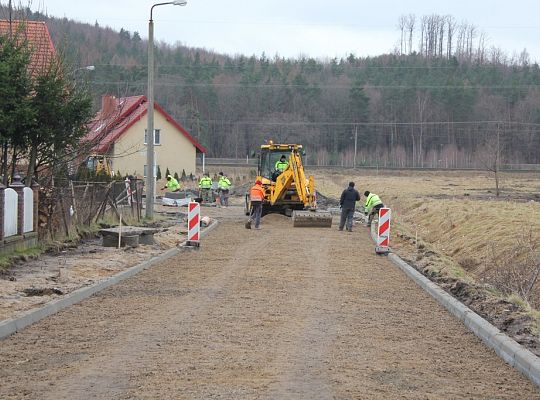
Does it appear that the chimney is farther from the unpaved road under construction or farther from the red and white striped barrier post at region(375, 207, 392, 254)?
the unpaved road under construction

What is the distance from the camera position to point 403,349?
927cm

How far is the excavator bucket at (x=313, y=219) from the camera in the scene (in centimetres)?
2817

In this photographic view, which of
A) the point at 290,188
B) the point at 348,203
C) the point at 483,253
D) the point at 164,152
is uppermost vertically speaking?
the point at 164,152

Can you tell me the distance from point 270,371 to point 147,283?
6962mm

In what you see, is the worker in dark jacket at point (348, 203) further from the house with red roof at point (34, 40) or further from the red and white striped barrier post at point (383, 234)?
the house with red roof at point (34, 40)

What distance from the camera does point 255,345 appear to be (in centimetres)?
906

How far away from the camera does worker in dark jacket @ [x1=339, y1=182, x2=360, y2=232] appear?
26.5m

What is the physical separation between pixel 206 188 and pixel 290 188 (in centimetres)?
1465

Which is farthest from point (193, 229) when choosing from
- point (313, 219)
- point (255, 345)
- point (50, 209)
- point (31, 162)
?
point (255, 345)

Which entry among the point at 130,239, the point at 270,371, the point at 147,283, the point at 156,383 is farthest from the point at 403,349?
the point at 130,239

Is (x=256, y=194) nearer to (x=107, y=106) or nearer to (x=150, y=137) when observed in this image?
(x=150, y=137)

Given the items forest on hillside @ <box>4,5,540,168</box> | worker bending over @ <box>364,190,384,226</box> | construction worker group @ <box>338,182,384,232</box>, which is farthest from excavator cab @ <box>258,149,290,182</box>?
forest on hillside @ <box>4,5,540,168</box>

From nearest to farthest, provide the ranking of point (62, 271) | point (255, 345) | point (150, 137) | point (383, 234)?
point (255, 345) → point (62, 271) → point (383, 234) → point (150, 137)

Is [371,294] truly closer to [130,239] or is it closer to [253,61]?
[130,239]
